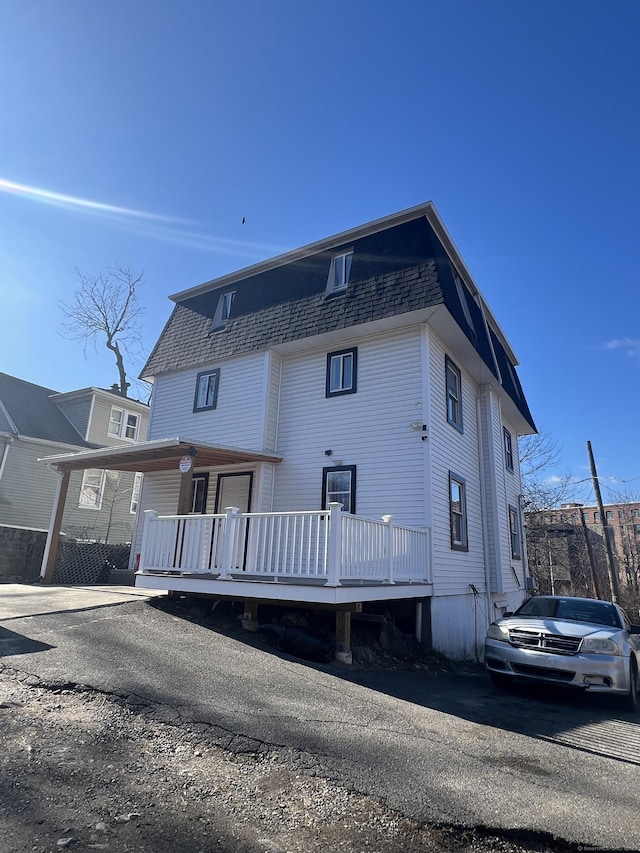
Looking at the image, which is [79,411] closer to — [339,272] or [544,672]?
[339,272]

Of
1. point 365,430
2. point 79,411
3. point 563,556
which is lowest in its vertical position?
point 563,556

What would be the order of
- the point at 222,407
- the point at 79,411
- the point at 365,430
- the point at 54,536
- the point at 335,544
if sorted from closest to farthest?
the point at 335,544 → the point at 365,430 → the point at 54,536 → the point at 222,407 → the point at 79,411

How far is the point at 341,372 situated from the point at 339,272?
104 inches

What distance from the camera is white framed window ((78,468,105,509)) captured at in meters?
21.0

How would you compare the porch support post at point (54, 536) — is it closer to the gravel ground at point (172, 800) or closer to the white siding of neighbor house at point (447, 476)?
the white siding of neighbor house at point (447, 476)

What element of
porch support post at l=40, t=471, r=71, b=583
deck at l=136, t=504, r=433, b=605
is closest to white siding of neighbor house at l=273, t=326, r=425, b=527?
deck at l=136, t=504, r=433, b=605

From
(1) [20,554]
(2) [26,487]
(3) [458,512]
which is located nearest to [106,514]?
(2) [26,487]

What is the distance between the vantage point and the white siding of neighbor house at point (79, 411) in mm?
22516

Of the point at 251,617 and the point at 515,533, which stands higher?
the point at 515,533

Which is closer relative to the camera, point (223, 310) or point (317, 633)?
point (317, 633)

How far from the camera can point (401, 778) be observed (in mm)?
3506

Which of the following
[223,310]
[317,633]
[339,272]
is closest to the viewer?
[317,633]

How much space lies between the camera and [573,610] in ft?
25.3

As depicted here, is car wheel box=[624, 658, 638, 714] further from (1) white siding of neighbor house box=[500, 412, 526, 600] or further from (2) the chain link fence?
(2) the chain link fence
